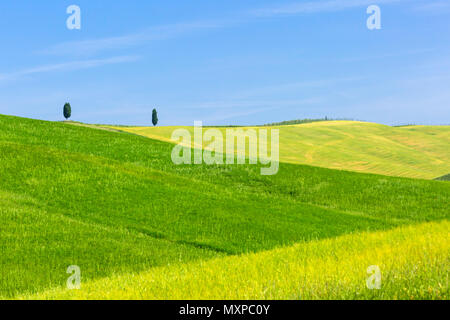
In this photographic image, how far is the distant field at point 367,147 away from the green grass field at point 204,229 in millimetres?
43348

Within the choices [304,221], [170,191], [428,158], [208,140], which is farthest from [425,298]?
[428,158]

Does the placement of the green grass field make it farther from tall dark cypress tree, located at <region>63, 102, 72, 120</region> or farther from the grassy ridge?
tall dark cypress tree, located at <region>63, 102, 72, 120</region>

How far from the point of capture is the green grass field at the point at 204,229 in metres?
9.77

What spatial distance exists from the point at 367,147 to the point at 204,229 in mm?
86903

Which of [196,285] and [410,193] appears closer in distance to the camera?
[196,285]

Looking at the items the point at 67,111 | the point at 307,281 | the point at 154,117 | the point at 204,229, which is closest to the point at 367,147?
the point at 154,117

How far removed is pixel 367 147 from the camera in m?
104

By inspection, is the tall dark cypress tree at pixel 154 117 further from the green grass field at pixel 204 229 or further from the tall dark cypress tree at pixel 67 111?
the green grass field at pixel 204 229

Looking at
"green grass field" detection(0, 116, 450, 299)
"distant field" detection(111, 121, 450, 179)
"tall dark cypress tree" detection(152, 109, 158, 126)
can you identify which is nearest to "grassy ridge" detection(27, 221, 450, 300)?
"green grass field" detection(0, 116, 450, 299)

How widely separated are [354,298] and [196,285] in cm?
338

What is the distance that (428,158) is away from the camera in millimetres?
97938

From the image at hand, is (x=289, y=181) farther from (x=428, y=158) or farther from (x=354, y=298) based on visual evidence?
(x=428, y=158)

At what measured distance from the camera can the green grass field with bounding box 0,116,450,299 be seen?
32.1 feet

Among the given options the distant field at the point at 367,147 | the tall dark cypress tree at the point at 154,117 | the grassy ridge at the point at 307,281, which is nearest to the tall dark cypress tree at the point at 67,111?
the tall dark cypress tree at the point at 154,117
